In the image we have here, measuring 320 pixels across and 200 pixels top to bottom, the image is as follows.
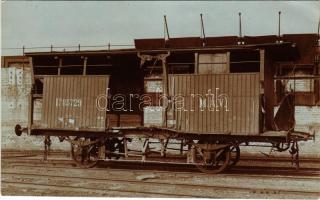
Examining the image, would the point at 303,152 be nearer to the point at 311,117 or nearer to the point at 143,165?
the point at 311,117

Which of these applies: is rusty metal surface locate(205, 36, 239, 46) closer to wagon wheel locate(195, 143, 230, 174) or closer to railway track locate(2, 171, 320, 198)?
wagon wheel locate(195, 143, 230, 174)

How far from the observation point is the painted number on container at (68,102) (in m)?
14.8

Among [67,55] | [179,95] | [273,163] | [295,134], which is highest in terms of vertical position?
[67,55]

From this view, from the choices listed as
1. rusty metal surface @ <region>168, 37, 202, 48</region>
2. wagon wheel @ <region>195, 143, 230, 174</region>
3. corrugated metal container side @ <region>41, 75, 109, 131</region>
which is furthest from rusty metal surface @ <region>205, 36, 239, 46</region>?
wagon wheel @ <region>195, 143, 230, 174</region>

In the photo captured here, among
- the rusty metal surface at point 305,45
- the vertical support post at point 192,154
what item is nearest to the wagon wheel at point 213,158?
the vertical support post at point 192,154

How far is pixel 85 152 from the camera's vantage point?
1523 cm

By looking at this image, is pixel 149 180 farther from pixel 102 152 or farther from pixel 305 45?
pixel 305 45

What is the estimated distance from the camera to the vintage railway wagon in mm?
13016

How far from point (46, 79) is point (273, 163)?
10.00 metres

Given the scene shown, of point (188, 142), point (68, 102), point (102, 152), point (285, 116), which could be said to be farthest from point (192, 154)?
point (68, 102)

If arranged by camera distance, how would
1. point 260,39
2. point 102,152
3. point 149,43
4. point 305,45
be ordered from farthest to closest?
point 149,43, point 260,39, point 305,45, point 102,152

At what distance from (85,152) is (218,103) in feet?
17.3

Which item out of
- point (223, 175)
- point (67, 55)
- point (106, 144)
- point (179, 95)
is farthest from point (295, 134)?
Result: point (67, 55)

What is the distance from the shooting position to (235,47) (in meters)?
13.1
